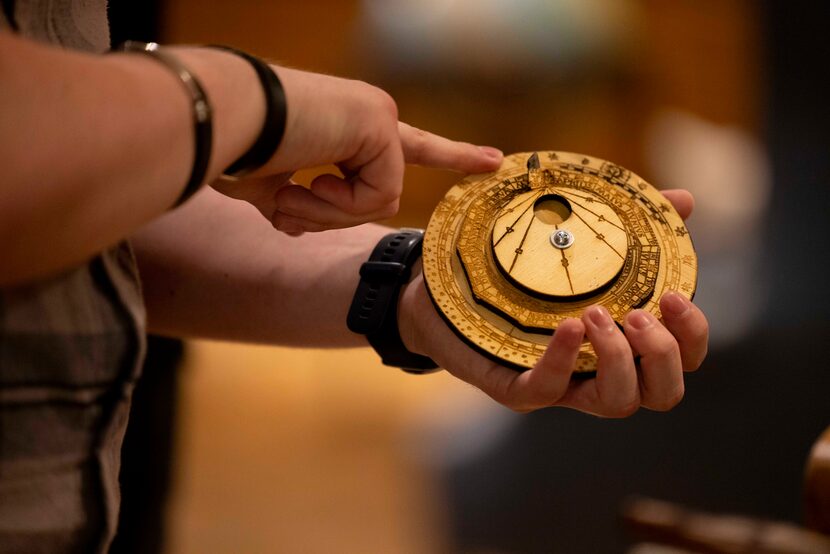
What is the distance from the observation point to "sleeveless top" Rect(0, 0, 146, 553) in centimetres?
65

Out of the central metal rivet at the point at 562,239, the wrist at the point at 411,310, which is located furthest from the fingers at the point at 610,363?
the wrist at the point at 411,310

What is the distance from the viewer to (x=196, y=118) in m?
0.63

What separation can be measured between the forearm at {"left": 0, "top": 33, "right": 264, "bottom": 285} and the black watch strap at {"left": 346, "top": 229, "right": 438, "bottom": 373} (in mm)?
440

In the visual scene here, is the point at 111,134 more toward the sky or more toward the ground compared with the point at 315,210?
more toward the sky

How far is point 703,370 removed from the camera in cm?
277

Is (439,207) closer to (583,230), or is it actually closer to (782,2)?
(583,230)

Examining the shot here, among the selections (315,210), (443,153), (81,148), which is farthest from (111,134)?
(443,153)

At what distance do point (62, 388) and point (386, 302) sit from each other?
459 mm

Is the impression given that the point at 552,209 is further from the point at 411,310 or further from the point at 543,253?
the point at 411,310

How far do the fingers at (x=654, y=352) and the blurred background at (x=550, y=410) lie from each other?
144cm

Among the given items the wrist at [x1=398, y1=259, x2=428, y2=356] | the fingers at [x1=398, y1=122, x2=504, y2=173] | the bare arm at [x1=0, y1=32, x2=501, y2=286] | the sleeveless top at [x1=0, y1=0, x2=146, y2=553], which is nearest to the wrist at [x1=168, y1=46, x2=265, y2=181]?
the bare arm at [x1=0, y1=32, x2=501, y2=286]

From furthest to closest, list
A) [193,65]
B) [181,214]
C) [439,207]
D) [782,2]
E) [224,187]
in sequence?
[782,2] → [181,214] → [439,207] → [224,187] → [193,65]

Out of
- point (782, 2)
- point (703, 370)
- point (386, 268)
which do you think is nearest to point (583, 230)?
point (386, 268)

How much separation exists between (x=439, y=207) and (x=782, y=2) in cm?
250
